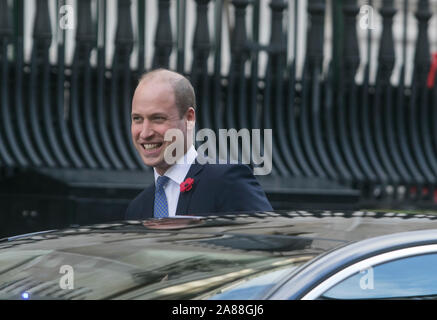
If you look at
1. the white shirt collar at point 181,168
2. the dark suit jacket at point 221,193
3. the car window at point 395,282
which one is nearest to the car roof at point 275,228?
the car window at point 395,282

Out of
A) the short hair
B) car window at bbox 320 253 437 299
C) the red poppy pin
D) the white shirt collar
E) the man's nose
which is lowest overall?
car window at bbox 320 253 437 299

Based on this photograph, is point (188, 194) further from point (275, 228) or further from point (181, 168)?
point (275, 228)

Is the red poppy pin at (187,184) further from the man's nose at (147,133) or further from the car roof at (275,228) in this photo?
the car roof at (275,228)

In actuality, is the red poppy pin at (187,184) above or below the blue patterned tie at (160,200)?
above

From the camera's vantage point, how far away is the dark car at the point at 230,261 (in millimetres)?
2959

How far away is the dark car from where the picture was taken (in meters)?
2.96

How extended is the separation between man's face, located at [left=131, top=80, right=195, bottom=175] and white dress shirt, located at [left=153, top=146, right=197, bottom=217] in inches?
3.2

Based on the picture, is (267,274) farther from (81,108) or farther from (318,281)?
(81,108)

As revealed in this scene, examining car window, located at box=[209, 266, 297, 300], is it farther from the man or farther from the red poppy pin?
Result: the red poppy pin

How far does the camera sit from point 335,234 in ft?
10.8

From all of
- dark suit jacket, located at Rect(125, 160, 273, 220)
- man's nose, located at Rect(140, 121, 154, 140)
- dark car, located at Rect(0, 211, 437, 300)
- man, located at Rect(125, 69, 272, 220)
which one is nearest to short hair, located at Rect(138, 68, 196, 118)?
man, located at Rect(125, 69, 272, 220)

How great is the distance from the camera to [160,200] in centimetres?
455
